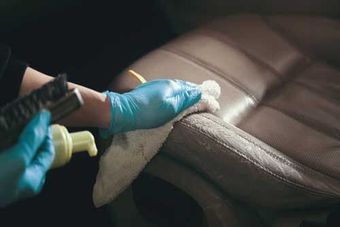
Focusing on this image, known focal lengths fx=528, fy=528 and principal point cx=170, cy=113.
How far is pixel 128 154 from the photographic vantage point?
102 cm

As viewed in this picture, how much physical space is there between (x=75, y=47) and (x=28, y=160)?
3.03 ft

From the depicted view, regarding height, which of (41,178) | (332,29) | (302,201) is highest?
(41,178)

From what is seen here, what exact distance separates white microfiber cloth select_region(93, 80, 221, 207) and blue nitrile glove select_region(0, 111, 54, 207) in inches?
12.1

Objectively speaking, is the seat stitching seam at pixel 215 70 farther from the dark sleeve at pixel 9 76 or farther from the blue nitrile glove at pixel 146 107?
the dark sleeve at pixel 9 76

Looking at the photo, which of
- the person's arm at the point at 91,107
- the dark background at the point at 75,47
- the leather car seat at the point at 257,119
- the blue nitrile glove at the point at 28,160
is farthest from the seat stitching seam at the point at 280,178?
the dark background at the point at 75,47

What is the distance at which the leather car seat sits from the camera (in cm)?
96

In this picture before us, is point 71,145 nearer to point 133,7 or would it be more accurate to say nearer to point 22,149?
point 22,149

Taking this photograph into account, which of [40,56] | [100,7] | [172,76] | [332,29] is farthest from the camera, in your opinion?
[100,7]

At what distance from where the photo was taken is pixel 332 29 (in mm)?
1335

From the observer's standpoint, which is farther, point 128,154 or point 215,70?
point 215,70

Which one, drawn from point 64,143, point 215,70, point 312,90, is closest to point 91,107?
point 64,143

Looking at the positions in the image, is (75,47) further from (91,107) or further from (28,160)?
(28,160)

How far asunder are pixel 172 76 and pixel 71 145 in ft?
1.45

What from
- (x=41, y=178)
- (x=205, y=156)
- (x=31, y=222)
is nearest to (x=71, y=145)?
(x=41, y=178)
